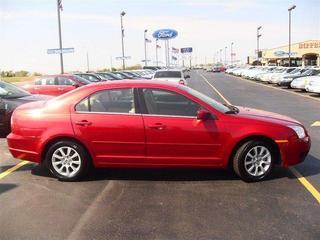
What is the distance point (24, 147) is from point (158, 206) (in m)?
2.50

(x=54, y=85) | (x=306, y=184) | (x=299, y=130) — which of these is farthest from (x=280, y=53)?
(x=306, y=184)

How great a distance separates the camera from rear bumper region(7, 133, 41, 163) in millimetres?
7027

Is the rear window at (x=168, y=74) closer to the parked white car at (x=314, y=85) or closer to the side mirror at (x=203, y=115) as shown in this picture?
the parked white car at (x=314, y=85)

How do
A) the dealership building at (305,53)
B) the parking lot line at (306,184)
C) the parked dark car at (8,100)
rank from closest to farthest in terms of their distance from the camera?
the parking lot line at (306,184), the parked dark car at (8,100), the dealership building at (305,53)

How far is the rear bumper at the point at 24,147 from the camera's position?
7027 mm

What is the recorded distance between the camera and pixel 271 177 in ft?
23.2

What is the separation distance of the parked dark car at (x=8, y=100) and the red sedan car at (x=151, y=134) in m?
3.19

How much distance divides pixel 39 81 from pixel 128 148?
13539 millimetres

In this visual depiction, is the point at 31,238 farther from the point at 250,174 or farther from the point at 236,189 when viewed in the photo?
the point at 250,174

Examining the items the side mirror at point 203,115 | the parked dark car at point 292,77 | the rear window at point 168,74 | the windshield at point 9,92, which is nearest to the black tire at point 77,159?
the side mirror at point 203,115

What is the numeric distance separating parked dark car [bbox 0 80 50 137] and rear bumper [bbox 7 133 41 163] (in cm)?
296

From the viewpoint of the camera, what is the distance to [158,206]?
5738 mm

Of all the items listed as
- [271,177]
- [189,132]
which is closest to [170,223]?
[189,132]

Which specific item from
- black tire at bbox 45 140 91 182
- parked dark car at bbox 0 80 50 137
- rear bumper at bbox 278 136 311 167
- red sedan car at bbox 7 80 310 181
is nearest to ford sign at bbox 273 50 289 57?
parked dark car at bbox 0 80 50 137
